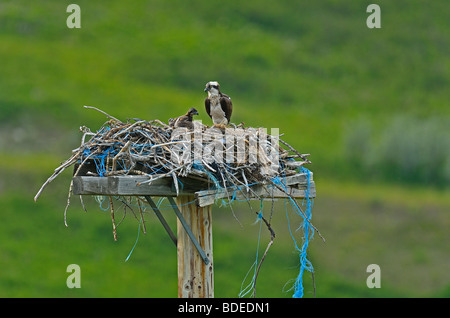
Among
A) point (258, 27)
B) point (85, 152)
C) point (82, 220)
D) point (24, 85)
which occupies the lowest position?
point (82, 220)

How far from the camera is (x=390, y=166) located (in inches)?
1312

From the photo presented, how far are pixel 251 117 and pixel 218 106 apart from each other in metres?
22.9

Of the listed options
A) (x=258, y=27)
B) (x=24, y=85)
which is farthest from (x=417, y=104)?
→ (x=24, y=85)

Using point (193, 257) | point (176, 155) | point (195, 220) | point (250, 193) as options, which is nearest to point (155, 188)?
point (176, 155)

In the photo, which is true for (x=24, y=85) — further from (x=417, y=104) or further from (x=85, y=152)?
(x=85, y=152)

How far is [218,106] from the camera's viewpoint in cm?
1027

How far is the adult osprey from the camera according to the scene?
10266 millimetres

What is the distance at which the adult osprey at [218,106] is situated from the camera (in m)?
10.3

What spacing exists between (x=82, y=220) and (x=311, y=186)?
1773cm

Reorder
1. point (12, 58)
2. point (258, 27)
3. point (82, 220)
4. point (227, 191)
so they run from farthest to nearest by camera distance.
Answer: point (258, 27), point (12, 58), point (82, 220), point (227, 191)

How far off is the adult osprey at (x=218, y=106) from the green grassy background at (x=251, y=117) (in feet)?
43.5

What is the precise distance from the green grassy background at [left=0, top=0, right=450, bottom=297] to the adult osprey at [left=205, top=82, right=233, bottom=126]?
1327 centimetres
